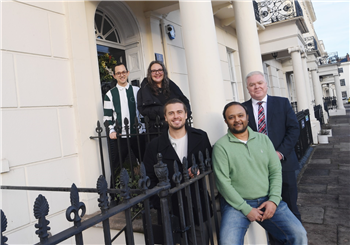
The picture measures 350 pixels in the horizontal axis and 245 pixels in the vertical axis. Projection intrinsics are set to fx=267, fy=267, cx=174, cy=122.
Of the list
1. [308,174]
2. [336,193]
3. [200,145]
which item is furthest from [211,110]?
[308,174]

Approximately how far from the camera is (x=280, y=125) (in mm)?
2773

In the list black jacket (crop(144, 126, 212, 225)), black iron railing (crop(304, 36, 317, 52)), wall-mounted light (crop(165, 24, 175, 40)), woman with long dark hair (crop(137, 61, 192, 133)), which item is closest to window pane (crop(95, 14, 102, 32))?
wall-mounted light (crop(165, 24, 175, 40))

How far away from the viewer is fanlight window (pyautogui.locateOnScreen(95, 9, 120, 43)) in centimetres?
514

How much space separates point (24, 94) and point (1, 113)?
1.17 ft

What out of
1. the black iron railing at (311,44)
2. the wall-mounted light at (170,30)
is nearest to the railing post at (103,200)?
the wall-mounted light at (170,30)

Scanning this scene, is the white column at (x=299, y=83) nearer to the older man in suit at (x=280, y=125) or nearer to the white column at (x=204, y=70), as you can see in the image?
the older man in suit at (x=280, y=125)

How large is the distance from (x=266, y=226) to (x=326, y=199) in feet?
7.88

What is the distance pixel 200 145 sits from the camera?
7.87ft

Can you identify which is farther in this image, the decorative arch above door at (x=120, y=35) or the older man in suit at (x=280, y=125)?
the decorative arch above door at (x=120, y=35)

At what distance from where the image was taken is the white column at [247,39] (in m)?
4.99

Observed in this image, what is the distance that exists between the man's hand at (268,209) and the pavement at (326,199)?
1.14 metres

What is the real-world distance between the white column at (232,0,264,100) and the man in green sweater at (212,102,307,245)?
2.86m

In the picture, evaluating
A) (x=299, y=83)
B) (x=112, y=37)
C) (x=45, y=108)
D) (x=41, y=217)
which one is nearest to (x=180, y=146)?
(x=41, y=217)

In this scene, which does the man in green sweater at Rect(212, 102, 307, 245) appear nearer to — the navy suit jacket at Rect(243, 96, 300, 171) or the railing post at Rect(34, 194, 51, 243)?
the navy suit jacket at Rect(243, 96, 300, 171)
